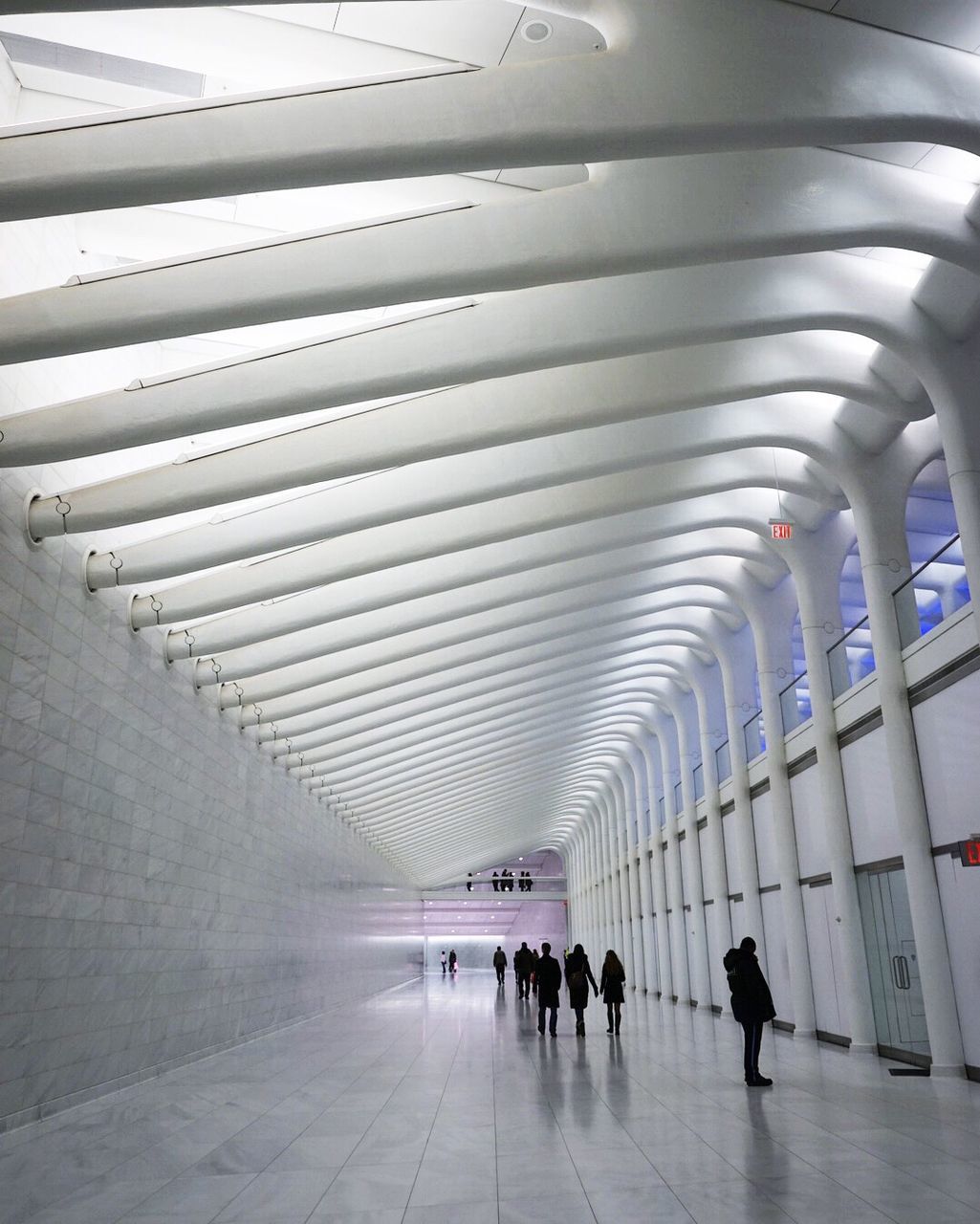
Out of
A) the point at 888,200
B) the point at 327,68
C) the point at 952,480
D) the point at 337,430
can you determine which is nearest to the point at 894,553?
the point at 952,480

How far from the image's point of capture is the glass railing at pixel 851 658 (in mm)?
14258

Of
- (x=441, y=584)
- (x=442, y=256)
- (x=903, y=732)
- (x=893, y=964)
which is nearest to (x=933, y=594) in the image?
(x=903, y=732)

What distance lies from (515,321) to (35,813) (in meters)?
6.18

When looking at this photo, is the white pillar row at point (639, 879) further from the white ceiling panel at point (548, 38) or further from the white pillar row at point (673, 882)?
the white ceiling panel at point (548, 38)

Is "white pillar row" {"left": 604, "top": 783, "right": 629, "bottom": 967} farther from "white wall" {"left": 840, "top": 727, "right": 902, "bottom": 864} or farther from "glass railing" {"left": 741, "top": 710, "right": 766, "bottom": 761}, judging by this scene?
"white wall" {"left": 840, "top": 727, "right": 902, "bottom": 864}

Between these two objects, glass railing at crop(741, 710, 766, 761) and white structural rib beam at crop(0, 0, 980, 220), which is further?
glass railing at crop(741, 710, 766, 761)

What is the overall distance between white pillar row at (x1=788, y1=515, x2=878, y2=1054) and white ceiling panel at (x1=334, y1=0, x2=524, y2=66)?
1045cm

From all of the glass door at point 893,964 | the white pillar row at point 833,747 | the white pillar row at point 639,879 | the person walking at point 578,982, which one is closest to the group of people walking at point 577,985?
the person walking at point 578,982

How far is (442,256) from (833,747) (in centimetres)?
1003

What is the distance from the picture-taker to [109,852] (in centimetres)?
1066

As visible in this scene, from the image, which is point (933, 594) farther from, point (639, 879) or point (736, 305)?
point (639, 879)

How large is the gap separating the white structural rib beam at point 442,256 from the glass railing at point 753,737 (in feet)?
43.5

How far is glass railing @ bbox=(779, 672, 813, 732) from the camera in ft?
56.1

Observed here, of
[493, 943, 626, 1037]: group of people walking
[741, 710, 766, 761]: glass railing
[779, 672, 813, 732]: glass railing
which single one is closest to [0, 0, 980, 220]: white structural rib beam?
[779, 672, 813, 732]: glass railing
